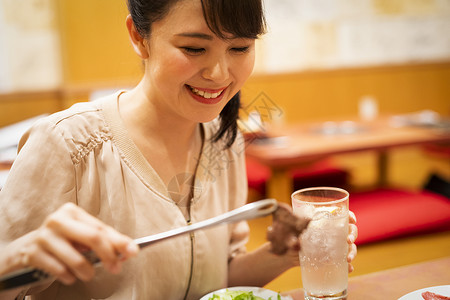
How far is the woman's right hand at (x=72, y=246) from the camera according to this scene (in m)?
0.79

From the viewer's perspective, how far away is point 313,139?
3.88m

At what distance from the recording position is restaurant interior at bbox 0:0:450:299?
11.2ft

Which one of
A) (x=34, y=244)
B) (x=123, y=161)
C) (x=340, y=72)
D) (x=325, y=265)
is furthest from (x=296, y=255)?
(x=340, y=72)

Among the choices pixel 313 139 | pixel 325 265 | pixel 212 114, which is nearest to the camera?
pixel 325 265

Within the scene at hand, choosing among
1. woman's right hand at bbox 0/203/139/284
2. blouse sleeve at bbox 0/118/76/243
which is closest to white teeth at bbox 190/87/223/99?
blouse sleeve at bbox 0/118/76/243

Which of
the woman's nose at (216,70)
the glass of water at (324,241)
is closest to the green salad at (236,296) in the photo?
the glass of water at (324,241)

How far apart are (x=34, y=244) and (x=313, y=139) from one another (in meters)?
3.25

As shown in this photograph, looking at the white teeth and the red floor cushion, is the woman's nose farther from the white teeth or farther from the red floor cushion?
the red floor cushion

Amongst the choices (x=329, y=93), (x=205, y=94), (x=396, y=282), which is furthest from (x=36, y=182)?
(x=329, y=93)

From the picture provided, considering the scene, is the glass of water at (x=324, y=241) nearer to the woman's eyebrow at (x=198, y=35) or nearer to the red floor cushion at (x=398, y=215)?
the woman's eyebrow at (x=198, y=35)

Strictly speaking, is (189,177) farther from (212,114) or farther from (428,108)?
(428,108)

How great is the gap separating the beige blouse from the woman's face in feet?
0.68

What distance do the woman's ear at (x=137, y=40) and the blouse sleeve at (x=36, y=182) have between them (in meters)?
0.30

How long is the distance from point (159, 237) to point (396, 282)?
73 centimetres
